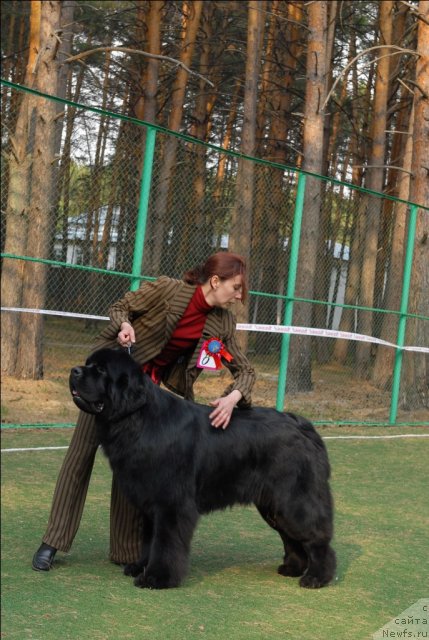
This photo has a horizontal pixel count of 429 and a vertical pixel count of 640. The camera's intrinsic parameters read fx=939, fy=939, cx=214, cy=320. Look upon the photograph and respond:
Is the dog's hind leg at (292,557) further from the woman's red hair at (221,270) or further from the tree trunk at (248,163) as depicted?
the tree trunk at (248,163)

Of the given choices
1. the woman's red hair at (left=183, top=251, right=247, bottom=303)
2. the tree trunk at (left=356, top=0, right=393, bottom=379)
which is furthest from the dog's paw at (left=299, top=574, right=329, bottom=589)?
the tree trunk at (left=356, top=0, right=393, bottom=379)

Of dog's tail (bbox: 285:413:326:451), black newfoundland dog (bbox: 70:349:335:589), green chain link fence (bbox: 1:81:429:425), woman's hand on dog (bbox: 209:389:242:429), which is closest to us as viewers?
black newfoundland dog (bbox: 70:349:335:589)

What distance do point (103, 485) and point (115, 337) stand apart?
9.29ft

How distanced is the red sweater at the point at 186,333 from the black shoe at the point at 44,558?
→ 40.9 inches

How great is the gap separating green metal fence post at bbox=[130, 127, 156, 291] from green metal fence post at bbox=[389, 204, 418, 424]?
478 cm

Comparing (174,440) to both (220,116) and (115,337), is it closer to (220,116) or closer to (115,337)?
(115,337)

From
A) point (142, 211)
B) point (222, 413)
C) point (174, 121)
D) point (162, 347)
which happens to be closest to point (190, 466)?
point (222, 413)

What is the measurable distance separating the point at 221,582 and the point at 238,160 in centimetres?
1324

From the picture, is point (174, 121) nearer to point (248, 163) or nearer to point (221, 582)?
point (248, 163)

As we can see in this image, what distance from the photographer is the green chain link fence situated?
511 inches

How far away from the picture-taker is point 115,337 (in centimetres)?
487

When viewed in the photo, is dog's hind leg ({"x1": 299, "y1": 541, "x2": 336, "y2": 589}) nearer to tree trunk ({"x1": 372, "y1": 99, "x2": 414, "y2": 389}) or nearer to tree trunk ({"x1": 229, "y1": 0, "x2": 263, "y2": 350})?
tree trunk ({"x1": 372, "y1": 99, "x2": 414, "y2": 389})

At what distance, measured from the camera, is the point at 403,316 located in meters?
12.3

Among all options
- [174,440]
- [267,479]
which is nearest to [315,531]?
[267,479]
